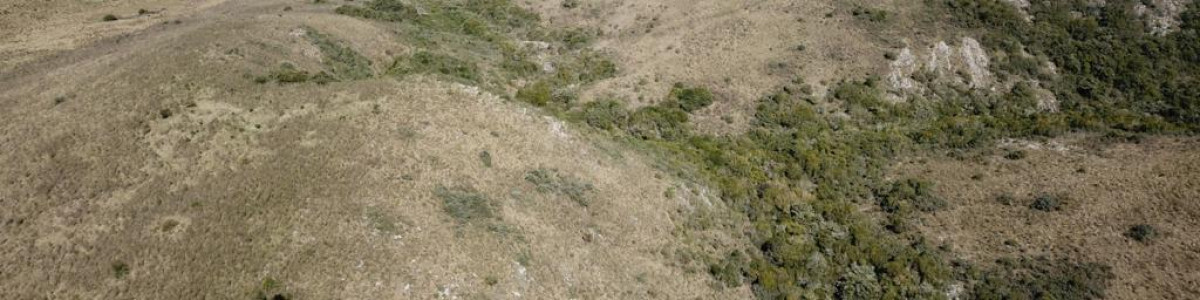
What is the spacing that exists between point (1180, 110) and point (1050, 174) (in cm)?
1830

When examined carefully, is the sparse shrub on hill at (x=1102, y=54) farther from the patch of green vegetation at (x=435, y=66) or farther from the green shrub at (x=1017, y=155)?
the patch of green vegetation at (x=435, y=66)

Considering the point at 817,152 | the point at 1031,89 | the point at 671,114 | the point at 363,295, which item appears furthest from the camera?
the point at 1031,89

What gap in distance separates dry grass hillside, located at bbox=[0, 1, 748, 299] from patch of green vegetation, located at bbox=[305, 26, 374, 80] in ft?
9.29

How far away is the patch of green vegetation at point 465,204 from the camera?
31.5 meters

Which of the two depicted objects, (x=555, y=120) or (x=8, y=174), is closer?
(x=8, y=174)

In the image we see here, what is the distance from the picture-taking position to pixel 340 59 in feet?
165

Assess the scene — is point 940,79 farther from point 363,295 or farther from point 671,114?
point 363,295

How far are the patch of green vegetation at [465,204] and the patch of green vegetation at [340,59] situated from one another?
19.4 meters

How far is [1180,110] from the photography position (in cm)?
4938

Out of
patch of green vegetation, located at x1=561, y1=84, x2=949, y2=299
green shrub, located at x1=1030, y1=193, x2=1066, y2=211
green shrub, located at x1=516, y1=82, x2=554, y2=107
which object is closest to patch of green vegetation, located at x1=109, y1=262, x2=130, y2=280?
patch of green vegetation, located at x1=561, y1=84, x2=949, y2=299

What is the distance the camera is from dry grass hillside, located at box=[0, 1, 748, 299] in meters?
26.9

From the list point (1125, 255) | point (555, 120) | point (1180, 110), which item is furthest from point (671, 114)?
point (1180, 110)

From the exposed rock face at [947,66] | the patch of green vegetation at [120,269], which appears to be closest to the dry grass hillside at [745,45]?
the exposed rock face at [947,66]

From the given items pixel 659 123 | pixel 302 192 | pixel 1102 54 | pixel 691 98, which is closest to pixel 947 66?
pixel 1102 54
